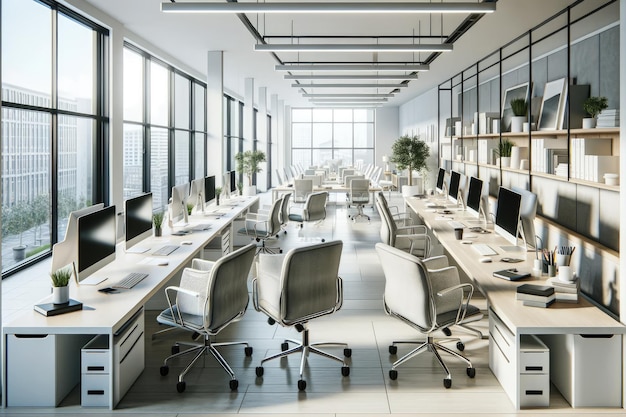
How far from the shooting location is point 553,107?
7.64m

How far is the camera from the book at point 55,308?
12.4 feet

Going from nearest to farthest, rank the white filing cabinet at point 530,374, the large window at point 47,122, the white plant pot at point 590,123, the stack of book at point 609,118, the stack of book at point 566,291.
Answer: the white filing cabinet at point 530,374
the stack of book at point 566,291
the stack of book at point 609,118
the white plant pot at point 590,123
the large window at point 47,122

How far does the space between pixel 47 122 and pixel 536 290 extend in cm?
597

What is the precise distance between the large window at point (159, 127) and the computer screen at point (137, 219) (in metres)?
3.97

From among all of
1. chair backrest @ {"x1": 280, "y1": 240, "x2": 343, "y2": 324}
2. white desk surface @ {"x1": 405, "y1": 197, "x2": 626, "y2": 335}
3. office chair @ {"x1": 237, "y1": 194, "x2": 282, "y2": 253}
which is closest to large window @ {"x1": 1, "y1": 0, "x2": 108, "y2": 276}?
office chair @ {"x1": 237, "y1": 194, "x2": 282, "y2": 253}

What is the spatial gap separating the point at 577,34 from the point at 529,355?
5690 mm

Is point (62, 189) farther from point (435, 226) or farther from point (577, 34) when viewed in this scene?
point (577, 34)

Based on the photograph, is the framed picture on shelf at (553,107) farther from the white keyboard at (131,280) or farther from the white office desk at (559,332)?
the white keyboard at (131,280)

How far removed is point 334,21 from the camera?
8.53m

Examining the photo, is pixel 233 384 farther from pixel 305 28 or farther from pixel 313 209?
pixel 313 209

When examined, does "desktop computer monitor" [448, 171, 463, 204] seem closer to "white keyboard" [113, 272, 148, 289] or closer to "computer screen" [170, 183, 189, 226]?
"computer screen" [170, 183, 189, 226]

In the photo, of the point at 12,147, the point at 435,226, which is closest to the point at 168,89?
the point at 12,147

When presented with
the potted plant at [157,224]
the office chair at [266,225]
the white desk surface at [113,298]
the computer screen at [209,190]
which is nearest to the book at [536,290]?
the white desk surface at [113,298]


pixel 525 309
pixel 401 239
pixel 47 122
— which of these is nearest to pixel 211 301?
pixel 525 309
